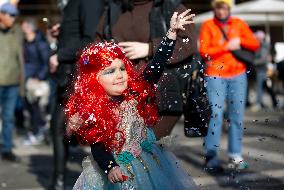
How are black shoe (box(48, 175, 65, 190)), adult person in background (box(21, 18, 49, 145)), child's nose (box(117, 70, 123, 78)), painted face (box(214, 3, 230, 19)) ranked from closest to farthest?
child's nose (box(117, 70, 123, 78)), black shoe (box(48, 175, 65, 190)), painted face (box(214, 3, 230, 19)), adult person in background (box(21, 18, 49, 145))

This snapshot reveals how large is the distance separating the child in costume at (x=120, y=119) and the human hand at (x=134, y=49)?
1.30 feet

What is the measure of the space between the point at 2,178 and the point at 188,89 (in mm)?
3103

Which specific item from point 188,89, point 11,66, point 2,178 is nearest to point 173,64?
point 188,89

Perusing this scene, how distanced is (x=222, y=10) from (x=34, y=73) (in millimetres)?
4028

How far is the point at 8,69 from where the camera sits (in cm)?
856

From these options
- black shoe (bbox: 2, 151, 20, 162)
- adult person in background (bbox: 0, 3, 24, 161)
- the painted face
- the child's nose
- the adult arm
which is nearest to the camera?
the child's nose

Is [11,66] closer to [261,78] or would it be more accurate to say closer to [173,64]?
[173,64]

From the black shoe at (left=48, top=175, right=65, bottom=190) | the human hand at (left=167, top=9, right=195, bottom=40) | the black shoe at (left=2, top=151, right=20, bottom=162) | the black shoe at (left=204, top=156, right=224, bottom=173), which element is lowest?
the black shoe at (left=2, top=151, right=20, bottom=162)

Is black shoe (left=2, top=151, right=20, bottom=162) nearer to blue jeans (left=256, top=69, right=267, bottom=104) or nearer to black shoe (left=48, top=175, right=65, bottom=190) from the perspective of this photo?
black shoe (left=48, top=175, right=65, bottom=190)

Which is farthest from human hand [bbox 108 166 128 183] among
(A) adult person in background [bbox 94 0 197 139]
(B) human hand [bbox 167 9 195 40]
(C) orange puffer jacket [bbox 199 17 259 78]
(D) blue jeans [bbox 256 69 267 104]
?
(D) blue jeans [bbox 256 69 267 104]

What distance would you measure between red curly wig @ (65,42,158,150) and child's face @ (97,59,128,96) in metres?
0.02

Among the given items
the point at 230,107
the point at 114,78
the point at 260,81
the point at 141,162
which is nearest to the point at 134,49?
the point at 114,78

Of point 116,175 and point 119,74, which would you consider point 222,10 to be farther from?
point 116,175

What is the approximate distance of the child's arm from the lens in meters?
3.95
